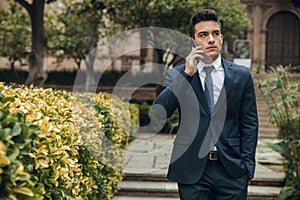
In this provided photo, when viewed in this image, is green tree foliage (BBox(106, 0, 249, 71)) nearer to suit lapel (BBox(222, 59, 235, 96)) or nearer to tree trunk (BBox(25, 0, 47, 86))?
tree trunk (BBox(25, 0, 47, 86))

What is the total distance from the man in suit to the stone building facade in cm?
2372

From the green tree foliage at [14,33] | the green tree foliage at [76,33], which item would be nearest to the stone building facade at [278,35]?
the green tree foliage at [76,33]

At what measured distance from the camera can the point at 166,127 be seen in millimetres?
17688

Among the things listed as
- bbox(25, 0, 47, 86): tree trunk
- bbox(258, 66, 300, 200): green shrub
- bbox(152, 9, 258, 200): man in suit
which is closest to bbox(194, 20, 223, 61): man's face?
bbox(152, 9, 258, 200): man in suit

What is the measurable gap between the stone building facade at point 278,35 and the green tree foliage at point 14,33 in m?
11.6

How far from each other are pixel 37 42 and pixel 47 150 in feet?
29.7

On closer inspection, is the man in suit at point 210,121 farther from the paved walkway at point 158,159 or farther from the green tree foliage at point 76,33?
the green tree foliage at point 76,33

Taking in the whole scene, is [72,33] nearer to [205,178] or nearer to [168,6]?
[168,6]

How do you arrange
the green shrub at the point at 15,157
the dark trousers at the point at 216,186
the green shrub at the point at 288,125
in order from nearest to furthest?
the green shrub at the point at 15,157, the dark trousers at the point at 216,186, the green shrub at the point at 288,125

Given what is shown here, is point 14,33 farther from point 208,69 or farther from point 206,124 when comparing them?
point 206,124

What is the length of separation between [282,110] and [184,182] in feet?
15.2

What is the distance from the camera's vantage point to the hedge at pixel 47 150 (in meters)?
2.25

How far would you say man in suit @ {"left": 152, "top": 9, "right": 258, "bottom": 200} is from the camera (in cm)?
368

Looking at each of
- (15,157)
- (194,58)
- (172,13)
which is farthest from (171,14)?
(15,157)
